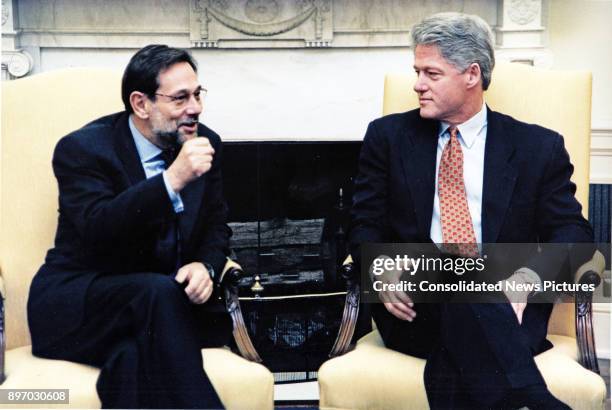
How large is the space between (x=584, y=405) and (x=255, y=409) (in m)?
0.63

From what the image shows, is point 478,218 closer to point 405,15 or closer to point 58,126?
point 405,15

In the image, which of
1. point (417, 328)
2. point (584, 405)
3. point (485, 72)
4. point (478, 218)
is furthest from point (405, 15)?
A: point (584, 405)

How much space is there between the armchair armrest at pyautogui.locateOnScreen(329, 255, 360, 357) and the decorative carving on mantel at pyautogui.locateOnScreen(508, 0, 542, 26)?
78cm

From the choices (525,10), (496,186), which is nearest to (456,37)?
(496,186)

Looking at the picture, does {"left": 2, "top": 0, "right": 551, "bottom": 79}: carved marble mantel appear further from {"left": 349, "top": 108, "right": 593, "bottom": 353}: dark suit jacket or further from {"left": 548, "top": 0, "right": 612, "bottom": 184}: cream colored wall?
{"left": 349, "top": 108, "right": 593, "bottom": 353}: dark suit jacket

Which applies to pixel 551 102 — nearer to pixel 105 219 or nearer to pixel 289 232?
pixel 289 232

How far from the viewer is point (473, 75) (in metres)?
2.18

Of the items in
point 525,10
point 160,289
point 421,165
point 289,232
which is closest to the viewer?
point 160,289

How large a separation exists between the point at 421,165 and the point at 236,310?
1.60 ft

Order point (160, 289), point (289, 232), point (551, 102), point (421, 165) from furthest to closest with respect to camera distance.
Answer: point (289, 232) → point (551, 102) → point (421, 165) → point (160, 289)

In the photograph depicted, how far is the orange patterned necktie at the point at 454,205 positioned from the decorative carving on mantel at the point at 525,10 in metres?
0.46

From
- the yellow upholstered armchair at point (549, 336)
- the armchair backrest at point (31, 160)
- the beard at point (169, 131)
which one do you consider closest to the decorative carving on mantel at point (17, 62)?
the armchair backrest at point (31, 160)

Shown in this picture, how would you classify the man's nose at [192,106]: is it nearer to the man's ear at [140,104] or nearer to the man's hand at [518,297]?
the man's ear at [140,104]

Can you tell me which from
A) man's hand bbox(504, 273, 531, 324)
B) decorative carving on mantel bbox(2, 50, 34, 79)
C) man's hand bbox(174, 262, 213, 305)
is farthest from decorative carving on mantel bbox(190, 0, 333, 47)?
man's hand bbox(504, 273, 531, 324)
